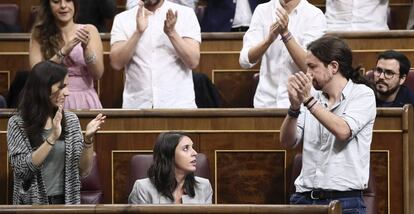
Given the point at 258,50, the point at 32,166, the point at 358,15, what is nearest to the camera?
the point at 32,166

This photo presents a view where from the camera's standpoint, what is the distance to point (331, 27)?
4988 mm

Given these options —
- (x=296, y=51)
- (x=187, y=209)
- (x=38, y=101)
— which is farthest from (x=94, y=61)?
(x=187, y=209)

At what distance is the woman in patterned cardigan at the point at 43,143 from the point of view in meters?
3.45

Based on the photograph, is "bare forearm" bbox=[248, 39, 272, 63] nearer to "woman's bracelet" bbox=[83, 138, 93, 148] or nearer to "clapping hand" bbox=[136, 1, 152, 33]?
"clapping hand" bbox=[136, 1, 152, 33]

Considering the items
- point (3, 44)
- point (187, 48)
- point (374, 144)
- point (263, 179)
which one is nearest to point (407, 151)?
point (374, 144)

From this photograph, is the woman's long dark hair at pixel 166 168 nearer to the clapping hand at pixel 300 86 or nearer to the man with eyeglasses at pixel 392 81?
the clapping hand at pixel 300 86

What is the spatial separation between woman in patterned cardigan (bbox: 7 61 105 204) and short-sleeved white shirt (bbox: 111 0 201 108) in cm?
69

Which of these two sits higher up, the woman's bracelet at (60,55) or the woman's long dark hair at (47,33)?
the woman's long dark hair at (47,33)

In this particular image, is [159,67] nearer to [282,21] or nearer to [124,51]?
[124,51]

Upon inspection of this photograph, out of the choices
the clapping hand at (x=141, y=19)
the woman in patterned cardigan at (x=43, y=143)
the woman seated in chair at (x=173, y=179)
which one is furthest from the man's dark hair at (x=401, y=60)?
the woman in patterned cardigan at (x=43, y=143)

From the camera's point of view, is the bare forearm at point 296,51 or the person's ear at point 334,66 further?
the bare forearm at point 296,51

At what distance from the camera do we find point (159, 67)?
13.7 feet

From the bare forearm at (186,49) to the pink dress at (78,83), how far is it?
1.12 ft

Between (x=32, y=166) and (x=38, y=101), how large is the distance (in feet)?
0.70
